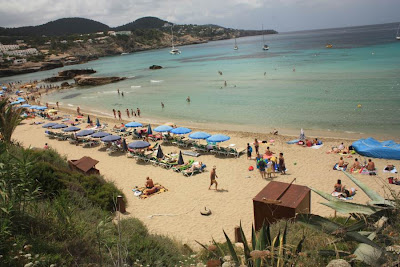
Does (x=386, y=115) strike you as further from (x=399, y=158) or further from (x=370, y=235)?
(x=370, y=235)

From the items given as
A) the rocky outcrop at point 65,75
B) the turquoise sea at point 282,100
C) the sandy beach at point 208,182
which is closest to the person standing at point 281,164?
the sandy beach at point 208,182

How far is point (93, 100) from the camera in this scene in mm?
40094

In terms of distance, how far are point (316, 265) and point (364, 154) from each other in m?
13.0

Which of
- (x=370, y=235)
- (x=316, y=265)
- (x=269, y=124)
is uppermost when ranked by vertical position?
(x=370, y=235)

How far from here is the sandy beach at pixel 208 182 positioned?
9.20 meters

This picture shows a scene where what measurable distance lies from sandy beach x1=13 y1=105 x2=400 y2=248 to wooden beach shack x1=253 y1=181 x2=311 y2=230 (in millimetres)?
1349

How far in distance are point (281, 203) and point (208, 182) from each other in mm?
6475

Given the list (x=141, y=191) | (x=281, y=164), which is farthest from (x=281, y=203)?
(x=281, y=164)

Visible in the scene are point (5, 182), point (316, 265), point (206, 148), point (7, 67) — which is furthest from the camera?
point (7, 67)

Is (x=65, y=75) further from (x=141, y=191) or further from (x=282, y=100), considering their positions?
(x=141, y=191)

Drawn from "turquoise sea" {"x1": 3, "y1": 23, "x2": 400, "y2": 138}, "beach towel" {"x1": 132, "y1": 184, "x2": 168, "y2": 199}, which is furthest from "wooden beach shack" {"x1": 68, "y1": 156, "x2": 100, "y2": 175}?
"turquoise sea" {"x1": 3, "y1": 23, "x2": 400, "y2": 138}

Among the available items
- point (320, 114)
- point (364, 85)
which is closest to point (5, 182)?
point (320, 114)

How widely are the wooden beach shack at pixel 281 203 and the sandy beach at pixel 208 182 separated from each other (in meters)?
1.35

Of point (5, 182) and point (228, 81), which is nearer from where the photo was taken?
point (5, 182)
